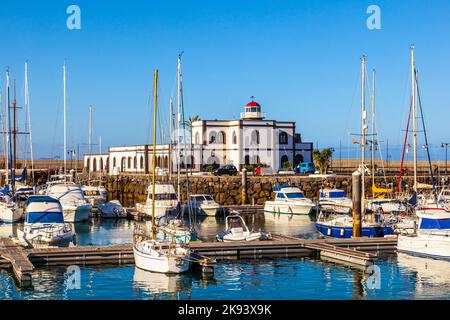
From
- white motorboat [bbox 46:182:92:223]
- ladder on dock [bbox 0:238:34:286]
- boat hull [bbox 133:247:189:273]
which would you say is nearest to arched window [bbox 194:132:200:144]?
white motorboat [bbox 46:182:92:223]

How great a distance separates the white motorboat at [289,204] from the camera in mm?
56219

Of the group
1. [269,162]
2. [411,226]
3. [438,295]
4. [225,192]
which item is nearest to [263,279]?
[438,295]

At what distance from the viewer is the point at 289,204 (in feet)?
185

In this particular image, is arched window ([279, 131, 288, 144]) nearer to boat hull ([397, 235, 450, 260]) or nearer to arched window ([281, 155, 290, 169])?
arched window ([281, 155, 290, 169])

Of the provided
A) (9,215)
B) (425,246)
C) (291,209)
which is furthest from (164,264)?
(291,209)

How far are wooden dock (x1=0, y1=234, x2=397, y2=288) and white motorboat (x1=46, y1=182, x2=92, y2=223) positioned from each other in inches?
597

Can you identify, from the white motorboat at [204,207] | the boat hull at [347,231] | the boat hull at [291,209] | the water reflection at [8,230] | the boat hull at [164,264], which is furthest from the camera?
the boat hull at [291,209]

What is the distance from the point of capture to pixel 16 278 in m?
27.5

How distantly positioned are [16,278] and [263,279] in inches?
397

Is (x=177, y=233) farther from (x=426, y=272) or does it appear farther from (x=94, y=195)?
(x=94, y=195)

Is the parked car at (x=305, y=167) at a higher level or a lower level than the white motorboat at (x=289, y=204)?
higher

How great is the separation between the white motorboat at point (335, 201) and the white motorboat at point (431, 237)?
19.3m

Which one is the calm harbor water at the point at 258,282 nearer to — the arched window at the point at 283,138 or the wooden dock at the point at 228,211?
the wooden dock at the point at 228,211

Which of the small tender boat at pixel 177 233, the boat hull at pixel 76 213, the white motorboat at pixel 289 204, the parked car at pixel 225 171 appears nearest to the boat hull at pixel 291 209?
the white motorboat at pixel 289 204
